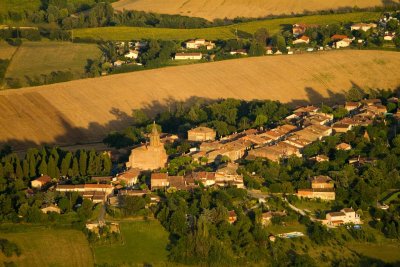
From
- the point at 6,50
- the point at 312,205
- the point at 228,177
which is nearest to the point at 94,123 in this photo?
the point at 228,177

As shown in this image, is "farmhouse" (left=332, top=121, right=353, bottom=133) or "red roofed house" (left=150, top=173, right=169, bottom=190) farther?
"farmhouse" (left=332, top=121, right=353, bottom=133)

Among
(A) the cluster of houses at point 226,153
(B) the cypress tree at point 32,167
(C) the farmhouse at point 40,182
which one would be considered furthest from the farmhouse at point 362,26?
(C) the farmhouse at point 40,182

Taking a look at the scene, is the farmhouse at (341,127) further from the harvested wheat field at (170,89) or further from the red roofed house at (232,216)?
the red roofed house at (232,216)

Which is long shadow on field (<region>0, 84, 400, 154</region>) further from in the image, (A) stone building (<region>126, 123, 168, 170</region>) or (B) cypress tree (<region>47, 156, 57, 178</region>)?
(A) stone building (<region>126, 123, 168, 170</region>)

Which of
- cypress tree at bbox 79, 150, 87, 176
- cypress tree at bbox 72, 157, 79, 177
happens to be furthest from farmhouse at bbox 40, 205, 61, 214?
cypress tree at bbox 79, 150, 87, 176

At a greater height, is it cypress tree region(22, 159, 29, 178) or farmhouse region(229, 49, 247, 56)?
cypress tree region(22, 159, 29, 178)

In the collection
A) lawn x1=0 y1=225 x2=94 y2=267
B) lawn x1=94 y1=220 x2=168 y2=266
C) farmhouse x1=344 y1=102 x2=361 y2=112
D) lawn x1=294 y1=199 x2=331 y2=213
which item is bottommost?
farmhouse x1=344 y1=102 x2=361 y2=112

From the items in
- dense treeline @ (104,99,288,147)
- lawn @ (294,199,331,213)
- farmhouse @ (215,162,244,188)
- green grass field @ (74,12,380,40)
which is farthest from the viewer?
green grass field @ (74,12,380,40)

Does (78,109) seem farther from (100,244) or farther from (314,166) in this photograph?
(100,244)
